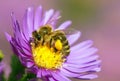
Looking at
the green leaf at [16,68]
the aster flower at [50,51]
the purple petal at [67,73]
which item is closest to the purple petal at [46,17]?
the aster flower at [50,51]

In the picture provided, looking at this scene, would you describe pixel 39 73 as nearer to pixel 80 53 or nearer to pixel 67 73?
pixel 67 73

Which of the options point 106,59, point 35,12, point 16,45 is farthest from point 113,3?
point 16,45

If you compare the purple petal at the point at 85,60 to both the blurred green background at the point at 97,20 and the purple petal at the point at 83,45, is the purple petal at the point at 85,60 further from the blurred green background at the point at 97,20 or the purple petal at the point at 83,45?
the blurred green background at the point at 97,20

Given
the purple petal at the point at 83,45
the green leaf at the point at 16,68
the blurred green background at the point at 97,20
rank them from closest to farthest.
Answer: the green leaf at the point at 16,68
the purple petal at the point at 83,45
the blurred green background at the point at 97,20

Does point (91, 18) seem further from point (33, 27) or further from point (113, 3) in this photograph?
point (33, 27)

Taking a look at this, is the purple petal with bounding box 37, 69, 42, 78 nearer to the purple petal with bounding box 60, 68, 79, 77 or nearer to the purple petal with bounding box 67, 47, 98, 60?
the purple petal with bounding box 60, 68, 79, 77

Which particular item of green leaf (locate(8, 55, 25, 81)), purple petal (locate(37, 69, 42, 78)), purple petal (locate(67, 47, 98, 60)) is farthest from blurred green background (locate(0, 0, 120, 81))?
purple petal (locate(37, 69, 42, 78))
